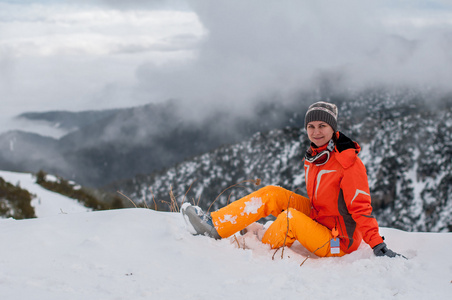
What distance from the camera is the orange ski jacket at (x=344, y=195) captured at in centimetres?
348

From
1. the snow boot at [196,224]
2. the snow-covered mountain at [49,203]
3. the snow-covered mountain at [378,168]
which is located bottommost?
the snow-covered mountain at [378,168]

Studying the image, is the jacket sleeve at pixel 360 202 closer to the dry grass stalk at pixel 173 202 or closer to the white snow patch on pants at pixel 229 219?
the white snow patch on pants at pixel 229 219

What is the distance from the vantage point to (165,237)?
348cm

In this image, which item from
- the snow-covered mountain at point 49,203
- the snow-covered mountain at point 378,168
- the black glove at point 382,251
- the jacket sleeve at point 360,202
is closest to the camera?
the black glove at point 382,251

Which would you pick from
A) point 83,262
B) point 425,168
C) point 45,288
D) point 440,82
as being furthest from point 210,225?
point 440,82

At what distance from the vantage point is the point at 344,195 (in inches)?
140

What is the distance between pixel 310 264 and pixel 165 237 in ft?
4.49

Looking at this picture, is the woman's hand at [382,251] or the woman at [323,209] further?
the woman at [323,209]

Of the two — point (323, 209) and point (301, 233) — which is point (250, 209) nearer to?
point (301, 233)

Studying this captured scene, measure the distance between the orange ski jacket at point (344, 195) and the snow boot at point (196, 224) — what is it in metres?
1.12

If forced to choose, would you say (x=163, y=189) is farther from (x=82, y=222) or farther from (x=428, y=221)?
(x=82, y=222)

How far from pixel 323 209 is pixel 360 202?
47 cm

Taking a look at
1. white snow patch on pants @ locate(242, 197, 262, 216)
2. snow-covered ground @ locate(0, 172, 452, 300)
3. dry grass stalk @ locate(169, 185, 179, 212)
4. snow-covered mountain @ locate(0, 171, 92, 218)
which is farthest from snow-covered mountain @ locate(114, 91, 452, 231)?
snow-covered ground @ locate(0, 172, 452, 300)

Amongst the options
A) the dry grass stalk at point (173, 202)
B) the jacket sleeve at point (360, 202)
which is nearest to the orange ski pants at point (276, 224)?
the jacket sleeve at point (360, 202)
